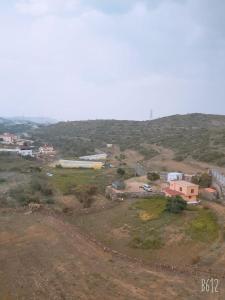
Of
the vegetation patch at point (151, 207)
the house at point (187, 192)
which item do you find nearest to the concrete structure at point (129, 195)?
the vegetation patch at point (151, 207)

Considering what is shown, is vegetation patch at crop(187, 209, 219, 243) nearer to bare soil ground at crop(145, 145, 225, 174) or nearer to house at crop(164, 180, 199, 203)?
house at crop(164, 180, 199, 203)

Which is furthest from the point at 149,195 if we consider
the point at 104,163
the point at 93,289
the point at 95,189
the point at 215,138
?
the point at 215,138

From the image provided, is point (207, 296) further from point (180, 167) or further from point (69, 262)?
point (180, 167)

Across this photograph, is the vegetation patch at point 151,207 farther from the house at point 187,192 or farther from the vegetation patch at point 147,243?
the vegetation patch at point 147,243

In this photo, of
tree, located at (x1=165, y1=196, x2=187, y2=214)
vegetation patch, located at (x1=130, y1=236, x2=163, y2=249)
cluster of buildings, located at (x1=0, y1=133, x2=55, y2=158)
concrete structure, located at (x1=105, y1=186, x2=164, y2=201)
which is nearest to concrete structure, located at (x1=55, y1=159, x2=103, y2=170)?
cluster of buildings, located at (x1=0, y1=133, x2=55, y2=158)

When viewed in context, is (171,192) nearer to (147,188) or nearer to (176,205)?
(147,188)

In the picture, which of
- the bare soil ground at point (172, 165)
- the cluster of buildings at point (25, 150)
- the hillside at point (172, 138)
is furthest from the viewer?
the cluster of buildings at point (25, 150)
